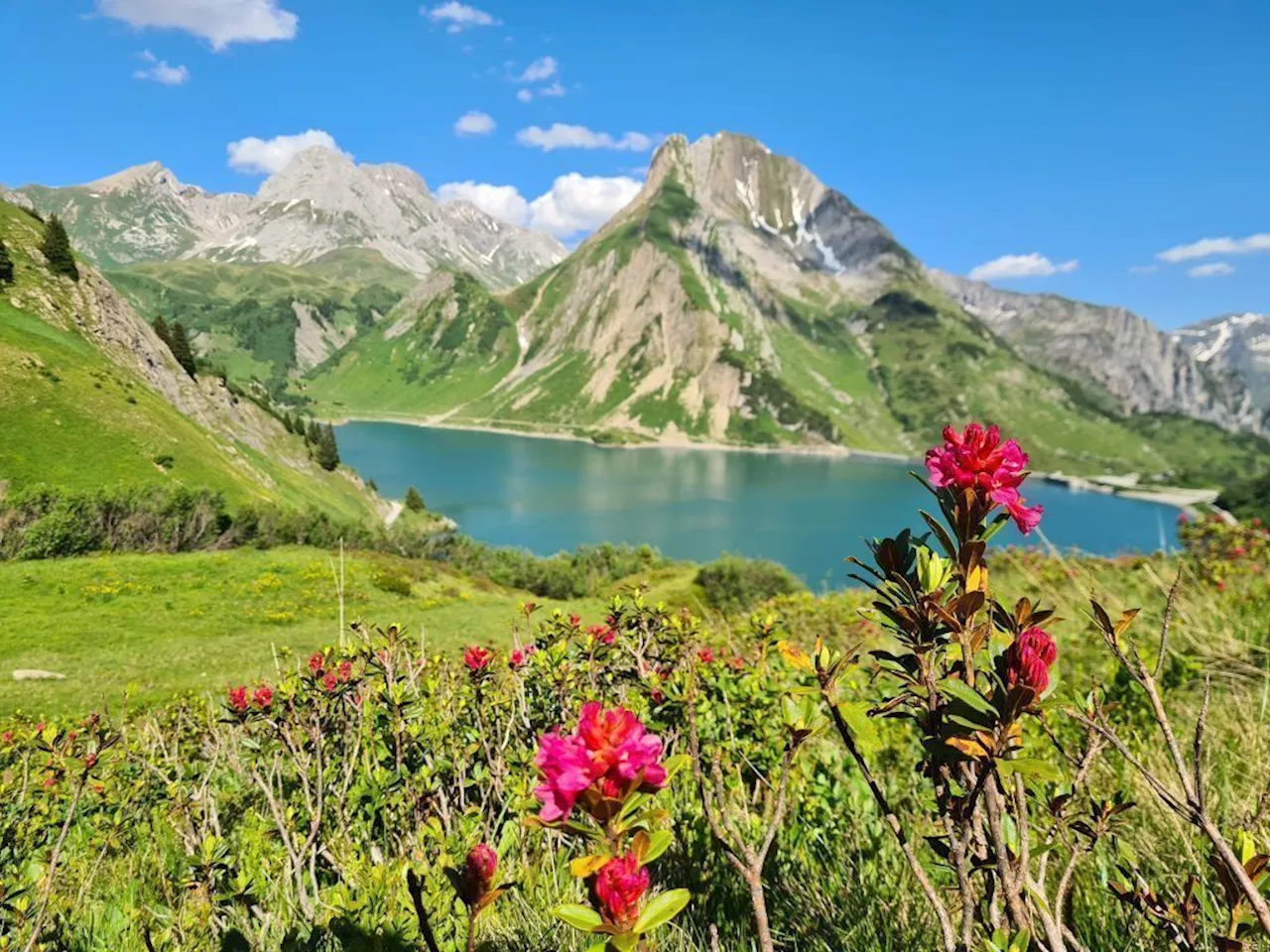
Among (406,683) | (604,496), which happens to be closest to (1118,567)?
(406,683)

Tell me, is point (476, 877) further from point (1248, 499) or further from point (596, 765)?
point (1248, 499)

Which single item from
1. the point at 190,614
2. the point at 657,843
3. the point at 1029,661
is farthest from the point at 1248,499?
the point at 657,843

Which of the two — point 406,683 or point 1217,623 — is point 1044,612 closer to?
point 406,683

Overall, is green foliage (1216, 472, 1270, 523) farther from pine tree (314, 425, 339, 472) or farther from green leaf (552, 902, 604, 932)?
green leaf (552, 902, 604, 932)

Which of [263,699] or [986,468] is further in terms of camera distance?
[263,699]

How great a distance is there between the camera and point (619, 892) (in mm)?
1144

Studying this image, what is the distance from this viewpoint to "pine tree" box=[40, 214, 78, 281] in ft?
195

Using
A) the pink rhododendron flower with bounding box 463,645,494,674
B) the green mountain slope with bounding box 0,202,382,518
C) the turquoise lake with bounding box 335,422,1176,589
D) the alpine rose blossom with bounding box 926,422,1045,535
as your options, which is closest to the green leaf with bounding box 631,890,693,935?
the alpine rose blossom with bounding box 926,422,1045,535

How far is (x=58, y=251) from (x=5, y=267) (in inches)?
239

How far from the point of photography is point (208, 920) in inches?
110

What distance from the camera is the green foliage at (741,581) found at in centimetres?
4225

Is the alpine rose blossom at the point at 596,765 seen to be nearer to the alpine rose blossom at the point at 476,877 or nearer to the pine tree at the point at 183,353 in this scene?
the alpine rose blossom at the point at 476,877

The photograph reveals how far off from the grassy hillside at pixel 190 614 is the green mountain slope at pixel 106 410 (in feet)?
43.2

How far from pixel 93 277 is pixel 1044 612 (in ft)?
276
